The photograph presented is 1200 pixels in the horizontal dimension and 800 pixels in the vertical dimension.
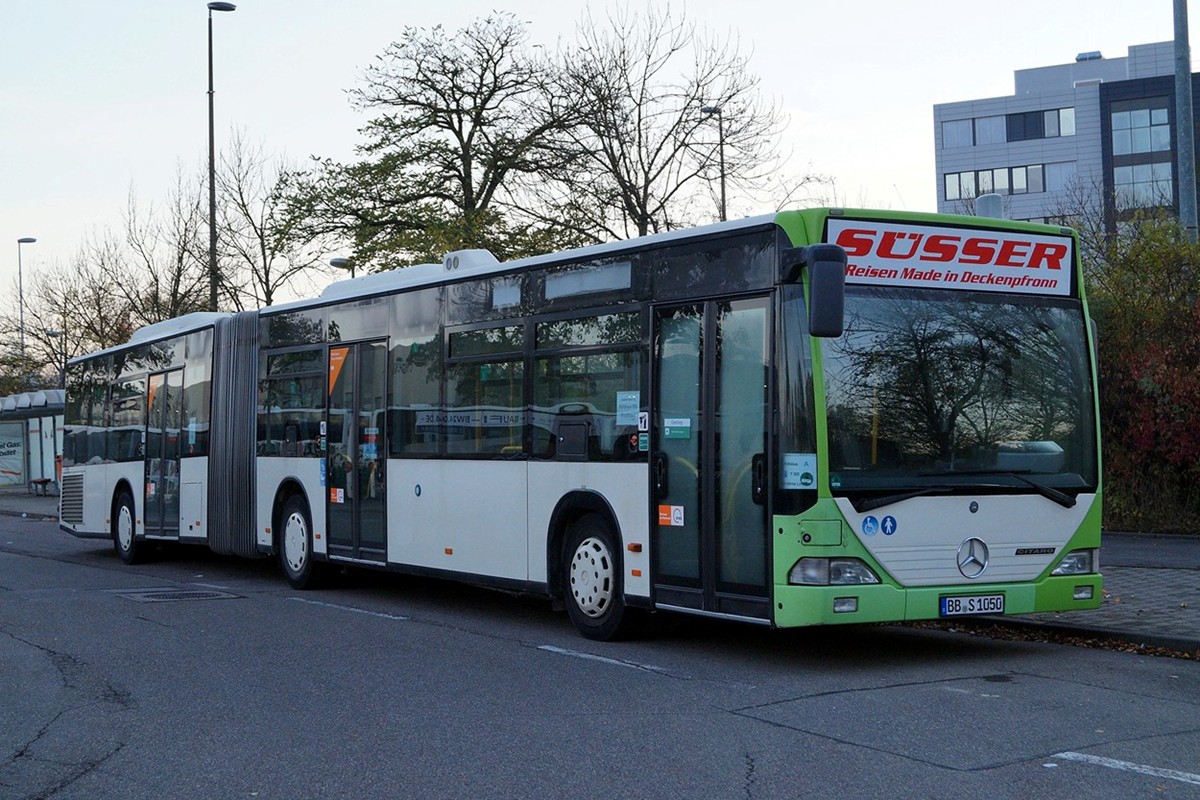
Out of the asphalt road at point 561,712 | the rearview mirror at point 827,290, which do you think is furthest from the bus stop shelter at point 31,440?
the rearview mirror at point 827,290

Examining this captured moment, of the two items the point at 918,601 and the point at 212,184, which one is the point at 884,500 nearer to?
the point at 918,601

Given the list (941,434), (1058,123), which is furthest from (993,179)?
(941,434)

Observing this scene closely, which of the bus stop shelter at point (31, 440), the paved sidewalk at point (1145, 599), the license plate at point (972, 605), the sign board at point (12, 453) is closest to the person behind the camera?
the license plate at point (972, 605)

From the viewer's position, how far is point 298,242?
3634 centimetres

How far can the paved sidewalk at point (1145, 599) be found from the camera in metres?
10.7

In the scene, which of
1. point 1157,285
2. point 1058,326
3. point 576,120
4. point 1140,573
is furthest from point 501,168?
point 1058,326

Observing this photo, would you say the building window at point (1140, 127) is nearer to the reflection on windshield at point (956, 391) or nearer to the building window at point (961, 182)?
the building window at point (961, 182)

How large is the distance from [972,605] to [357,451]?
7.25 meters

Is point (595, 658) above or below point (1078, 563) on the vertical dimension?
below

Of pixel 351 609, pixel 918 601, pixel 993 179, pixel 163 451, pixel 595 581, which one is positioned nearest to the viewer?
pixel 918 601

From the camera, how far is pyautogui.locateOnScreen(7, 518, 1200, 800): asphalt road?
661 centimetres

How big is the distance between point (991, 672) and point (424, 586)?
8400 mm

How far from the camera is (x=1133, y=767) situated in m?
6.68

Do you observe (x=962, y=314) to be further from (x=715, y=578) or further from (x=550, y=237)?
(x=550, y=237)
